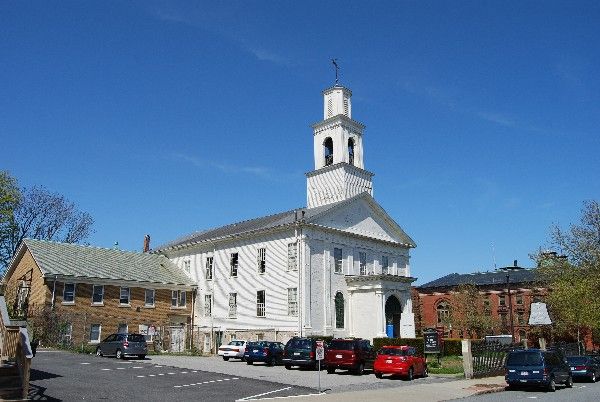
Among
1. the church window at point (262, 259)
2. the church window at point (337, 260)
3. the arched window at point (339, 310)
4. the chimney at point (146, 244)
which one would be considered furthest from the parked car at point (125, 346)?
the chimney at point (146, 244)

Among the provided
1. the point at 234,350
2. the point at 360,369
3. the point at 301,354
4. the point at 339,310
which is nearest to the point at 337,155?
the point at 339,310

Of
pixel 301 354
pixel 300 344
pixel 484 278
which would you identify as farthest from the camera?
pixel 484 278

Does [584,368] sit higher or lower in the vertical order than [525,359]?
lower

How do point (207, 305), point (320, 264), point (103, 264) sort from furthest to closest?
point (207, 305) → point (103, 264) → point (320, 264)

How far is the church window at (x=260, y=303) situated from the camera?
42.9 m

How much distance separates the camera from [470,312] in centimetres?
7162

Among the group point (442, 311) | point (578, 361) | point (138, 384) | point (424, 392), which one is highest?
point (442, 311)

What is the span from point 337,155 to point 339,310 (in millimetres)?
13826

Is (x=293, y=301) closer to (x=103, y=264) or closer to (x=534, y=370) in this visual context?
(x=103, y=264)

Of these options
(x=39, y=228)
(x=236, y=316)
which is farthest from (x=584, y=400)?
(x=39, y=228)

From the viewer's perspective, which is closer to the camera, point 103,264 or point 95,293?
point 95,293

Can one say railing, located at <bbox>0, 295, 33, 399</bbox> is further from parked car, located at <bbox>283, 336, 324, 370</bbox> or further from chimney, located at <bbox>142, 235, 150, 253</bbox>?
chimney, located at <bbox>142, 235, 150, 253</bbox>

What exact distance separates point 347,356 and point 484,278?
5813 centimetres

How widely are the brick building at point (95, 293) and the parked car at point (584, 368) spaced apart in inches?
1026
